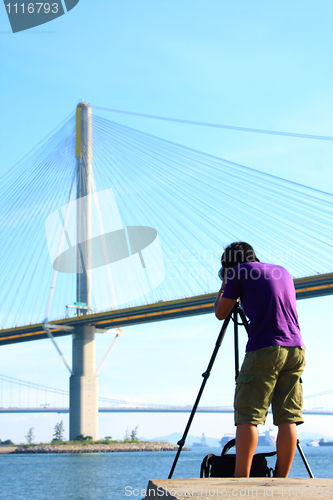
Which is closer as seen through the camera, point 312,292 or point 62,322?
point 312,292

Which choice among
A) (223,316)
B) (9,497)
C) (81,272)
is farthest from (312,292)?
(223,316)

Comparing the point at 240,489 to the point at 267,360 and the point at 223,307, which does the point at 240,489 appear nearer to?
the point at 267,360

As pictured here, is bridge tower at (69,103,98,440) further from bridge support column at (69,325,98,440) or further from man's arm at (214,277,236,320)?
man's arm at (214,277,236,320)

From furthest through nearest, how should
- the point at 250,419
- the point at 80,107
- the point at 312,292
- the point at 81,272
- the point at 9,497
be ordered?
the point at 80,107 → the point at 81,272 → the point at 312,292 → the point at 9,497 → the point at 250,419

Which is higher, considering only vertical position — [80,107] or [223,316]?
[80,107]

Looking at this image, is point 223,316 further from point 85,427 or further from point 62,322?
point 85,427

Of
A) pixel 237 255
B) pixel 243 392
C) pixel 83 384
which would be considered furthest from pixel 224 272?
pixel 83 384

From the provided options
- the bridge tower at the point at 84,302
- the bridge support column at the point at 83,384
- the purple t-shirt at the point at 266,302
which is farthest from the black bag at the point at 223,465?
the bridge support column at the point at 83,384
